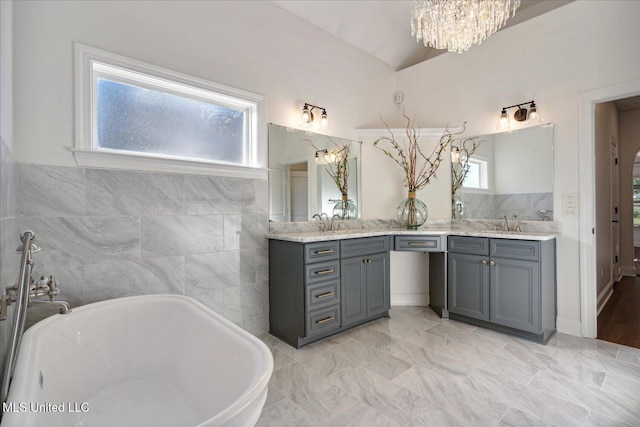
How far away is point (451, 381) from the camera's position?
201 cm

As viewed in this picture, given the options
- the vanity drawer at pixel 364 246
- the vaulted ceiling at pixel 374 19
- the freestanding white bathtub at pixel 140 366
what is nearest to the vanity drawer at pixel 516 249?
the vanity drawer at pixel 364 246

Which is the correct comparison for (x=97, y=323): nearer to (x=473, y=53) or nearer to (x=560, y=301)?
(x=560, y=301)

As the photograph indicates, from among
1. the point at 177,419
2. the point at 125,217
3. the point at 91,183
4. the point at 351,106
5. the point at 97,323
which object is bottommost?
the point at 177,419

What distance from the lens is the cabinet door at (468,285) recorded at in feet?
9.31

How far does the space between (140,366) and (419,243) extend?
8.15ft

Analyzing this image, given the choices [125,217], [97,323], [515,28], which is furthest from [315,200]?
[515,28]

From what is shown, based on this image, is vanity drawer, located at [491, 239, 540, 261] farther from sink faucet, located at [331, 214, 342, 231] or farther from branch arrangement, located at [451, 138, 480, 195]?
sink faucet, located at [331, 214, 342, 231]

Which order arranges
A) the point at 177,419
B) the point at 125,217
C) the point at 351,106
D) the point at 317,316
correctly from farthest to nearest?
the point at 351,106, the point at 317,316, the point at 125,217, the point at 177,419

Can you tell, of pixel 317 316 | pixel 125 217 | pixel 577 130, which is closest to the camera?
pixel 125 217

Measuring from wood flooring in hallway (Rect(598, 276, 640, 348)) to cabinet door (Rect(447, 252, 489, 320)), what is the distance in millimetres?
967

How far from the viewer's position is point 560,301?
2816mm

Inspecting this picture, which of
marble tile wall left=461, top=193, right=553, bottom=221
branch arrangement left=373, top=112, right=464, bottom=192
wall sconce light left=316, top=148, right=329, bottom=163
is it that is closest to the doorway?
marble tile wall left=461, top=193, right=553, bottom=221

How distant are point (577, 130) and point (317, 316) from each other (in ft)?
9.09

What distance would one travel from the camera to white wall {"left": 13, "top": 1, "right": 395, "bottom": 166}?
6.00 ft
